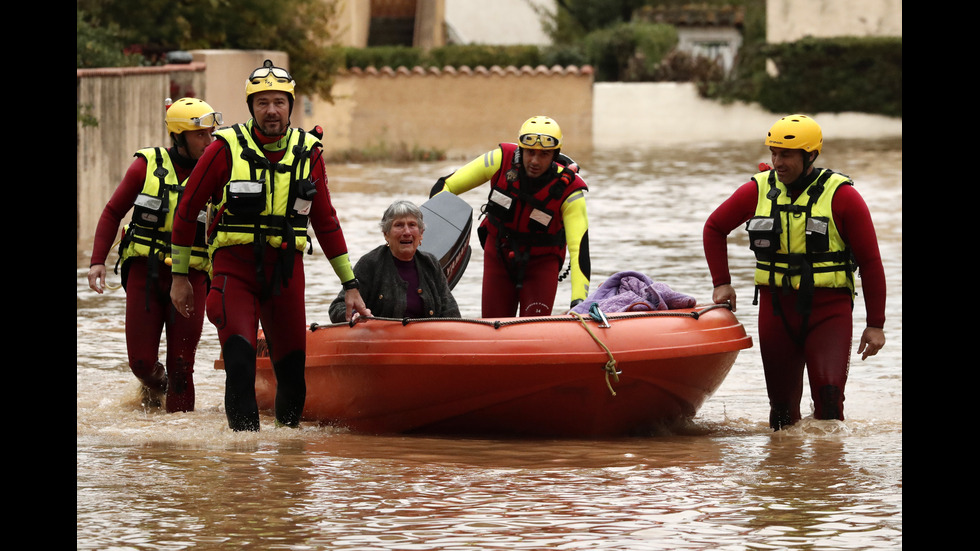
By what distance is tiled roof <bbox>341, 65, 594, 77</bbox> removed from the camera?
34000mm

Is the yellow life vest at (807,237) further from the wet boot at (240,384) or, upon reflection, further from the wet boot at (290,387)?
the wet boot at (240,384)

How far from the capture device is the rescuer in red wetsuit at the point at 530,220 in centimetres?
824

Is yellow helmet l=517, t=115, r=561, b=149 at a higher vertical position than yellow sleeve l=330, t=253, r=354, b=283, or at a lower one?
higher

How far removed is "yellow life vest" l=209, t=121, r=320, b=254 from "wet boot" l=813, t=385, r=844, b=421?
2628 mm

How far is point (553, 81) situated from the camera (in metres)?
35.5

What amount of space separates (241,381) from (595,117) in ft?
97.1

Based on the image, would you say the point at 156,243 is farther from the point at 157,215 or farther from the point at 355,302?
the point at 355,302

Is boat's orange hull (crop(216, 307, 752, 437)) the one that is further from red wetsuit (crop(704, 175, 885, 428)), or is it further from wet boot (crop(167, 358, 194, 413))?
wet boot (crop(167, 358, 194, 413))

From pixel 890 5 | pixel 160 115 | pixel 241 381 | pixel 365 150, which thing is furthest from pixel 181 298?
pixel 890 5

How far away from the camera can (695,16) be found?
43.9 metres

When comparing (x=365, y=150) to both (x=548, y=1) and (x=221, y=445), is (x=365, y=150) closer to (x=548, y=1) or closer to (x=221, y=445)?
(x=548, y=1)

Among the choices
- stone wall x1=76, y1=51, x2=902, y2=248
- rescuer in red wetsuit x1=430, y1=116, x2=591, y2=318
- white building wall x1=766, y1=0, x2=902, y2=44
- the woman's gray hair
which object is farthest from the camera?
white building wall x1=766, y1=0, x2=902, y2=44

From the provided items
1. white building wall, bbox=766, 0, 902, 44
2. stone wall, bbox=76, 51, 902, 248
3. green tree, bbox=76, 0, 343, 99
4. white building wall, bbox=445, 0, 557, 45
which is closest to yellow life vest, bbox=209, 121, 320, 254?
green tree, bbox=76, 0, 343, 99

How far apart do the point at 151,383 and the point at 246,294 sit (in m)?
1.55
